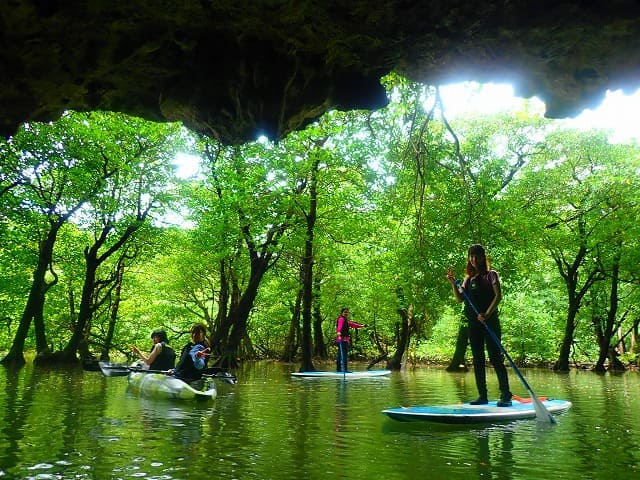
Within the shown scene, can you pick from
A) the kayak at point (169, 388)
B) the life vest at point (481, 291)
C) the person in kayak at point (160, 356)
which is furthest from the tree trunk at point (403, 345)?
the life vest at point (481, 291)

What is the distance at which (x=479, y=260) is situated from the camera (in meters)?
7.06

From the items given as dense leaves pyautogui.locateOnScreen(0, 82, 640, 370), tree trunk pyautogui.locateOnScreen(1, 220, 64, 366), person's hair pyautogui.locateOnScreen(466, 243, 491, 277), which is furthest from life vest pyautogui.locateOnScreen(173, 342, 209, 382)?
tree trunk pyautogui.locateOnScreen(1, 220, 64, 366)

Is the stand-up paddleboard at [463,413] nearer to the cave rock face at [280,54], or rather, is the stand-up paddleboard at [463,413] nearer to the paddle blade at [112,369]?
the cave rock face at [280,54]

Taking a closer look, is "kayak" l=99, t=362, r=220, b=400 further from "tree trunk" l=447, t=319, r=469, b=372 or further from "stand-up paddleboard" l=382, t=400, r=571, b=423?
"tree trunk" l=447, t=319, r=469, b=372

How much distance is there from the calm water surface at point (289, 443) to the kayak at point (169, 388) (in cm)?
35

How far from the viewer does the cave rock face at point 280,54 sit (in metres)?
3.72

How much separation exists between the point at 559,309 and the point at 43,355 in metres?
24.9

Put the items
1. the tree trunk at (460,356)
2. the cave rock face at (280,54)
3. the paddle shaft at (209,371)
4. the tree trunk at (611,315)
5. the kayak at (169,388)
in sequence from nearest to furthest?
the cave rock face at (280,54) < the kayak at (169,388) < the paddle shaft at (209,371) < the tree trunk at (460,356) < the tree trunk at (611,315)

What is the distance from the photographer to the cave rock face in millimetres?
3723

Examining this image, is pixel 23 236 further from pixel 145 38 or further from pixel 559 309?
pixel 559 309

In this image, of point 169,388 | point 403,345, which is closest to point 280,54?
point 169,388

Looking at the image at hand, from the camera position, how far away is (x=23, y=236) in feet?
70.4

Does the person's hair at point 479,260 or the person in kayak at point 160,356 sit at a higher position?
the person's hair at point 479,260

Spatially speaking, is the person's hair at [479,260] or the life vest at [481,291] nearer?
the person's hair at [479,260]
